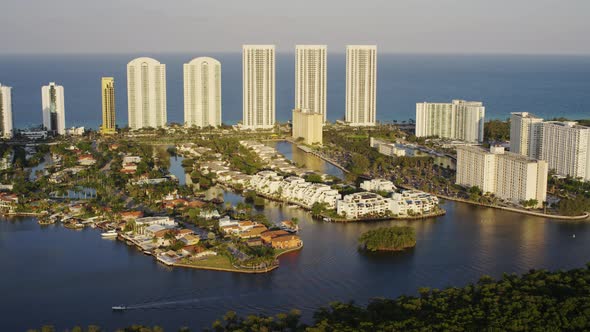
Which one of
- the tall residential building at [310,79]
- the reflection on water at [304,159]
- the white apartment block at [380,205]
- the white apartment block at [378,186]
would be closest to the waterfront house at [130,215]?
the white apartment block at [380,205]

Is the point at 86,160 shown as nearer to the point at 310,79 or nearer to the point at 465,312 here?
the point at 310,79

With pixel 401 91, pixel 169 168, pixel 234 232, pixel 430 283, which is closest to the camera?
pixel 430 283

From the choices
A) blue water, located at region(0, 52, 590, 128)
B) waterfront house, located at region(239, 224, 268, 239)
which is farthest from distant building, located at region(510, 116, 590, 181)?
blue water, located at region(0, 52, 590, 128)

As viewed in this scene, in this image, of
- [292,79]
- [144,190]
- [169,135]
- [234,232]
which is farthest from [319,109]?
[292,79]

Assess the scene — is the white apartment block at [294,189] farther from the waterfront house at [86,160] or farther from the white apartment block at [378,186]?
the waterfront house at [86,160]

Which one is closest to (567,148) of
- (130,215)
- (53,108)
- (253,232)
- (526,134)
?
(526,134)

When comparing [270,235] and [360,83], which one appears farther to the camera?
[360,83]

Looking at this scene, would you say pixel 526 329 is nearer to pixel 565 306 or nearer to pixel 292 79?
pixel 565 306
